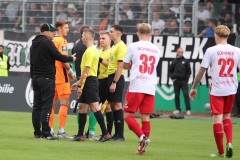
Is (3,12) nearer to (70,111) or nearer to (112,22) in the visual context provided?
(112,22)

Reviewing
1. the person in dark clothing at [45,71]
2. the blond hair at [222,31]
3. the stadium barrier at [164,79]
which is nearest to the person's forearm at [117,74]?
the person in dark clothing at [45,71]

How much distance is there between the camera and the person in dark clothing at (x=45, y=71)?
16.0m

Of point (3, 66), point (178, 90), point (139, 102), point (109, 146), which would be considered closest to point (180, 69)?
Answer: point (178, 90)

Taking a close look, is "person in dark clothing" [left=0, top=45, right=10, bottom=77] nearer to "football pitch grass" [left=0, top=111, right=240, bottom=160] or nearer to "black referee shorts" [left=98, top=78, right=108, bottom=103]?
"football pitch grass" [left=0, top=111, right=240, bottom=160]

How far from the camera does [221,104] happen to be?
14.2 meters

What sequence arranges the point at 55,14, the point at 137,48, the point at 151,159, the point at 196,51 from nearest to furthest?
the point at 151,159 → the point at 137,48 → the point at 196,51 → the point at 55,14

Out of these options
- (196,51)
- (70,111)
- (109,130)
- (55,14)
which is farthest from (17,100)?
(109,130)

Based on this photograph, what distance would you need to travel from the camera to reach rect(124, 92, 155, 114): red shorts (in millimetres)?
14281

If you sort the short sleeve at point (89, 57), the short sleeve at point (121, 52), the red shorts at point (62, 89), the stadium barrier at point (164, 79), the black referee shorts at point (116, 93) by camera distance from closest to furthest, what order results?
the short sleeve at point (89, 57) → the short sleeve at point (121, 52) → the black referee shorts at point (116, 93) → the red shorts at point (62, 89) → the stadium barrier at point (164, 79)

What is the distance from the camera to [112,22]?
29.6 meters

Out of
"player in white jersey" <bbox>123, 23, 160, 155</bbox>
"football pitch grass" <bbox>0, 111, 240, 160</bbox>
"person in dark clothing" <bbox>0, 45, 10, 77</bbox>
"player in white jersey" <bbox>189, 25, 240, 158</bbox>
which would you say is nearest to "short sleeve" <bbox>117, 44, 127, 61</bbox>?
"football pitch grass" <bbox>0, 111, 240, 160</bbox>

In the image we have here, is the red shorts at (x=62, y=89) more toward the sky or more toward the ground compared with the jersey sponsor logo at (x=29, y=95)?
more toward the sky

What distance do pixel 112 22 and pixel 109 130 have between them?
41.3ft

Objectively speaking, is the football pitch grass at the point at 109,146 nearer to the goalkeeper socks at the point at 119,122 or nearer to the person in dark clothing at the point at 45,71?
the goalkeeper socks at the point at 119,122
